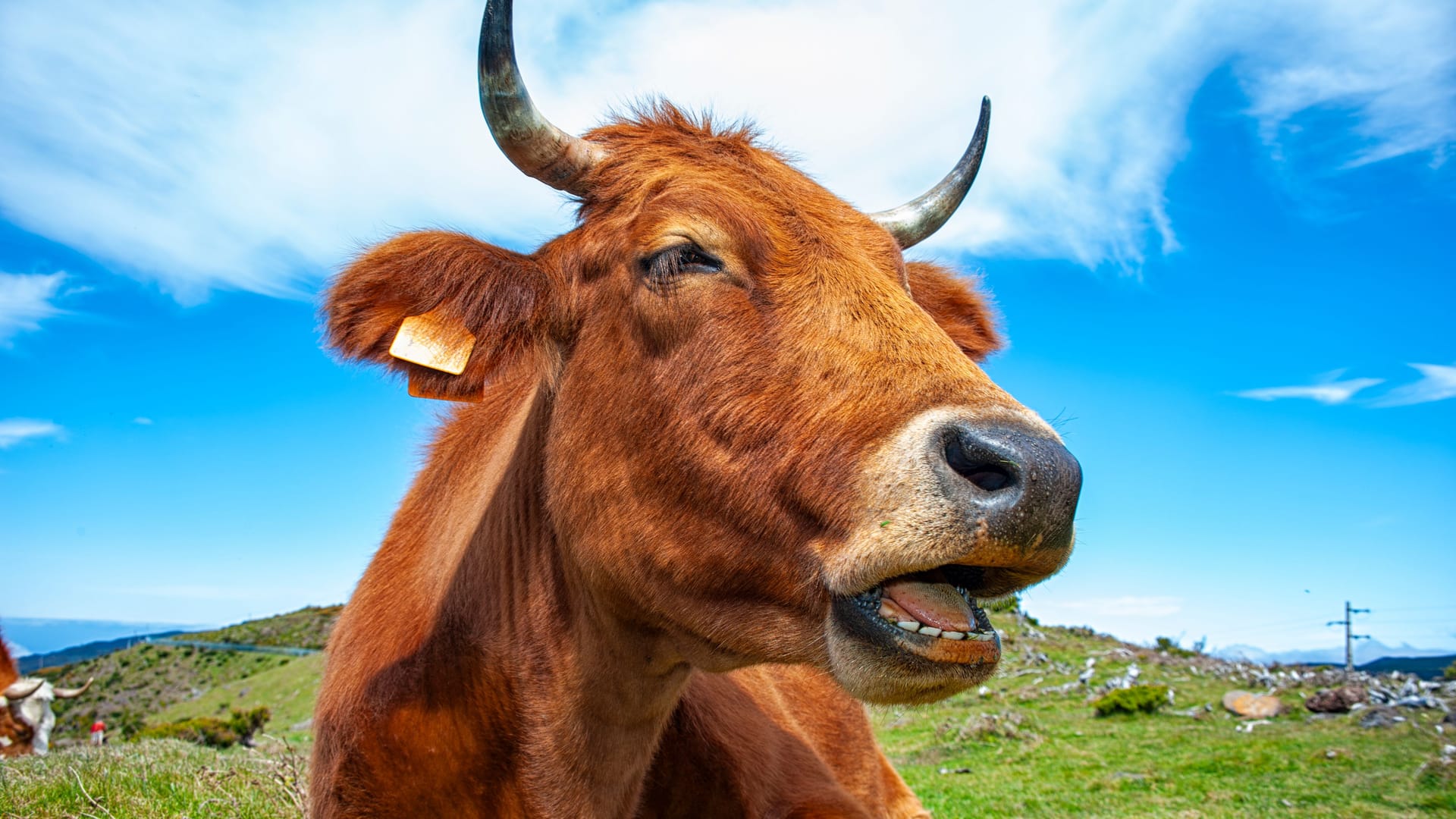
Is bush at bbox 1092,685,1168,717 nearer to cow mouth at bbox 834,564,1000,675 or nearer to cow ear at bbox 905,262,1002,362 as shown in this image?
cow ear at bbox 905,262,1002,362

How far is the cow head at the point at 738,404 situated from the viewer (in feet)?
7.56

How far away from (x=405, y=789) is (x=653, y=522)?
1341mm

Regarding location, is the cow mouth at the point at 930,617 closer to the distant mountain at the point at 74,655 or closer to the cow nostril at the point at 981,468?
→ the cow nostril at the point at 981,468

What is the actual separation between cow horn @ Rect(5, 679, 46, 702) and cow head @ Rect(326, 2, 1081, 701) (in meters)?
18.2

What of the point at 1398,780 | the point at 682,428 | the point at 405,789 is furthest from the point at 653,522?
the point at 1398,780

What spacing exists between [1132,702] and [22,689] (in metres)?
21.6

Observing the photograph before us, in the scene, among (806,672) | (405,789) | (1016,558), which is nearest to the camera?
(1016,558)

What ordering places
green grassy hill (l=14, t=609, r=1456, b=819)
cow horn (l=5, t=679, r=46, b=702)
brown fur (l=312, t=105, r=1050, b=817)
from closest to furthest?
brown fur (l=312, t=105, r=1050, b=817) → green grassy hill (l=14, t=609, r=1456, b=819) → cow horn (l=5, t=679, r=46, b=702)

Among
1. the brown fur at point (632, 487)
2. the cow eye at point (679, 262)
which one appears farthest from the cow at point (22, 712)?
the cow eye at point (679, 262)

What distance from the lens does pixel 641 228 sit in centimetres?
305

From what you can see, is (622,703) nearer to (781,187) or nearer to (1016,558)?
(1016,558)

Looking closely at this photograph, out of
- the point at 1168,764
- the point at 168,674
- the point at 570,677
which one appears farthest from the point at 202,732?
the point at 168,674

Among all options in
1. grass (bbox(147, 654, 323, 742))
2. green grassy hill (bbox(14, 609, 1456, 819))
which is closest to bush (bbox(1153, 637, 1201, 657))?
green grassy hill (bbox(14, 609, 1456, 819))

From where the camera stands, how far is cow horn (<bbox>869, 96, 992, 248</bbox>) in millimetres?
4344
